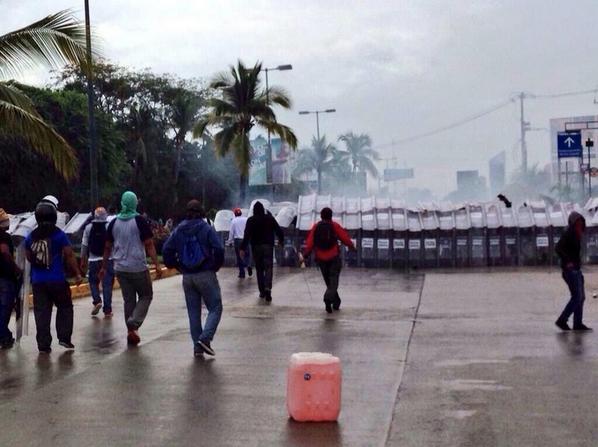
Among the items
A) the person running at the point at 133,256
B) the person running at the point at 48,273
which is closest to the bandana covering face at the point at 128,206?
the person running at the point at 133,256

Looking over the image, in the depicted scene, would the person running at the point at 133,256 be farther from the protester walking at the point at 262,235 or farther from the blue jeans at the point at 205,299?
the protester walking at the point at 262,235

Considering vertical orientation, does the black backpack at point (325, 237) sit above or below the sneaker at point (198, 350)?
above

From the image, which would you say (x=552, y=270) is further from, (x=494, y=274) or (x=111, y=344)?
(x=111, y=344)

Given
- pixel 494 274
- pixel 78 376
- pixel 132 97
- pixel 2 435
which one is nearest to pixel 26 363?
pixel 78 376

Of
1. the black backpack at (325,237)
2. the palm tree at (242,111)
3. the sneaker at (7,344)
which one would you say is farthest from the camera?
the palm tree at (242,111)

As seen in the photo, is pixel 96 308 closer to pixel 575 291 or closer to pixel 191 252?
pixel 191 252

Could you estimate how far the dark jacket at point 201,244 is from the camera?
1051cm

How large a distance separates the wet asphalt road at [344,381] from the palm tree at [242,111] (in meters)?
25.0

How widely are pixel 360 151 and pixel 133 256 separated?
99320mm

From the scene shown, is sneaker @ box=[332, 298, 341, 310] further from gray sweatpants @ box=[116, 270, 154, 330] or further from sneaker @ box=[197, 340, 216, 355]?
sneaker @ box=[197, 340, 216, 355]

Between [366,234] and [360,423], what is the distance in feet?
66.4

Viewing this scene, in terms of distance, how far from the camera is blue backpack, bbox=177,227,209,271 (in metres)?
10.5

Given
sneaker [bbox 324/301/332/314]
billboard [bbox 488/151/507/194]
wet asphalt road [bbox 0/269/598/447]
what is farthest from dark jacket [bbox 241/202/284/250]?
billboard [bbox 488/151/507/194]

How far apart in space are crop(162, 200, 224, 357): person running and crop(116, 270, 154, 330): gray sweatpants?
744mm
